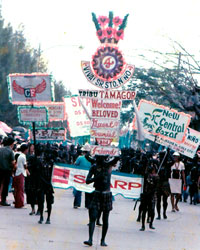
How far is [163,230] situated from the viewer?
44.0ft

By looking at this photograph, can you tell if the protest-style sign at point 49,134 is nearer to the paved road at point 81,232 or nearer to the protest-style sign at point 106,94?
the paved road at point 81,232

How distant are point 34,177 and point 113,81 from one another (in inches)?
103

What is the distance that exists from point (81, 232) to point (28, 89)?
5.06 metres

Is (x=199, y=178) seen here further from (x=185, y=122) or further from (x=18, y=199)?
(x=18, y=199)

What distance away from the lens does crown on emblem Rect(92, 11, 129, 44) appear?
1309 centimetres

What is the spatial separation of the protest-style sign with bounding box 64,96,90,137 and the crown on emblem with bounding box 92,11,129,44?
11995mm

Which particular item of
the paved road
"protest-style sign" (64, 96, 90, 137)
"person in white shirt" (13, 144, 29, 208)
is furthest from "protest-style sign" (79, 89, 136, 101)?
"protest-style sign" (64, 96, 90, 137)

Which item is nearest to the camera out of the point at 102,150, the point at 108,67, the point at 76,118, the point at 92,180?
the point at 92,180

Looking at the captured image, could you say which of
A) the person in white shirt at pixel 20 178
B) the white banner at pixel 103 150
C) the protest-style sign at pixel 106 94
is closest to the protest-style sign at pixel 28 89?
the person in white shirt at pixel 20 178

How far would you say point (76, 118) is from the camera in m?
26.2

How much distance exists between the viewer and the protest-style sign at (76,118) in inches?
1003

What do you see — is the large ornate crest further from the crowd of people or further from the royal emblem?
the royal emblem

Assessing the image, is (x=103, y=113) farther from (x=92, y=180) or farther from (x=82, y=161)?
(x=92, y=180)

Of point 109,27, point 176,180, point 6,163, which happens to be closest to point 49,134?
point 176,180
